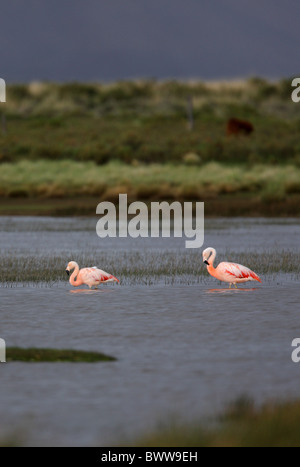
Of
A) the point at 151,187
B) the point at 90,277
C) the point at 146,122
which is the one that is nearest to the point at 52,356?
the point at 90,277

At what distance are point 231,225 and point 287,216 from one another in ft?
14.0

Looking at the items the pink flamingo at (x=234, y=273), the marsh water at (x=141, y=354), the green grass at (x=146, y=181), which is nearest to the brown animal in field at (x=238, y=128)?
the green grass at (x=146, y=181)

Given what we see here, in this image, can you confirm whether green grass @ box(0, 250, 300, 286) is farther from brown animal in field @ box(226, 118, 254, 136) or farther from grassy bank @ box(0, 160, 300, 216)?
brown animal in field @ box(226, 118, 254, 136)

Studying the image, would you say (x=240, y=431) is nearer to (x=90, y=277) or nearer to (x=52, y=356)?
(x=52, y=356)

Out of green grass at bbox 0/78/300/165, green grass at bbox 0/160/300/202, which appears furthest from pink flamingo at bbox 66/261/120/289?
green grass at bbox 0/78/300/165

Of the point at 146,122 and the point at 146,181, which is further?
the point at 146,122

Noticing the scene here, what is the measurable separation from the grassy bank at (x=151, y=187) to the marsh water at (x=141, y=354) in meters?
17.4

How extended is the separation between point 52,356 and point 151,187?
28.0 metres

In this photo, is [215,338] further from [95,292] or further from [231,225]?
[231,225]

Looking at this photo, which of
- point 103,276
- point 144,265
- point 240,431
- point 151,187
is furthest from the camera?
point 151,187

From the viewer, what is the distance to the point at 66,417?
7.96 metres

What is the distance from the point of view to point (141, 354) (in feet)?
34.1

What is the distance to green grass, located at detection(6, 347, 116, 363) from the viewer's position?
10070 millimetres

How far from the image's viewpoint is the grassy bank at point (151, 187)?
114ft
